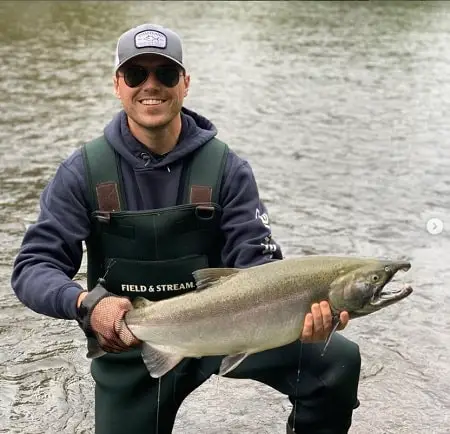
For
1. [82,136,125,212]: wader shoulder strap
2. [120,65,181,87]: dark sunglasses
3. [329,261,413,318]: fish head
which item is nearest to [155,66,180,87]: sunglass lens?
[120,65,181,87]: dark sunglasses

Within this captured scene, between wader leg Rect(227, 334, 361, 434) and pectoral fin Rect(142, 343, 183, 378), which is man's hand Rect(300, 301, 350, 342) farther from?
pectoral fin Rect(142, 343, 183, 378)

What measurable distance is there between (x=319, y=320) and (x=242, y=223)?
2.17 feet

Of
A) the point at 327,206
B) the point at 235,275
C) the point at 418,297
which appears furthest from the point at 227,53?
the point at 235,275

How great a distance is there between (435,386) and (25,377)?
2463mm

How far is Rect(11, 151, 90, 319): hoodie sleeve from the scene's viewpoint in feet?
10.8

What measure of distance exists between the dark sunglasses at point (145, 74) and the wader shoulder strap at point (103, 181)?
35cm

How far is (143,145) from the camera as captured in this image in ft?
11.9

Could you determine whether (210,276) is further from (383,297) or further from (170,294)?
(383,297)

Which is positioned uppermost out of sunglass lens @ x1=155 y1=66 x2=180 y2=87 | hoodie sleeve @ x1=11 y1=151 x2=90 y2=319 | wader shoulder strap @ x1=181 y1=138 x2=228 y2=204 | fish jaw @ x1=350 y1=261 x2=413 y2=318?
sunglass lens @ x1=155 y1=66 x2=180 y2=87

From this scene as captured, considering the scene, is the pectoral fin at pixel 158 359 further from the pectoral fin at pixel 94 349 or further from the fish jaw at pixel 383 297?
the fish jaw at pixel 383 297

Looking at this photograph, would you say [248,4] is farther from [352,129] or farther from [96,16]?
[352,129]

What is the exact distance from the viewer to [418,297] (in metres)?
6.01

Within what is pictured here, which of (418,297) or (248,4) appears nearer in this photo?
(418,297)

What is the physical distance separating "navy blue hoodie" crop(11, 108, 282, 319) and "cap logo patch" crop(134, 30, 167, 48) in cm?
41
